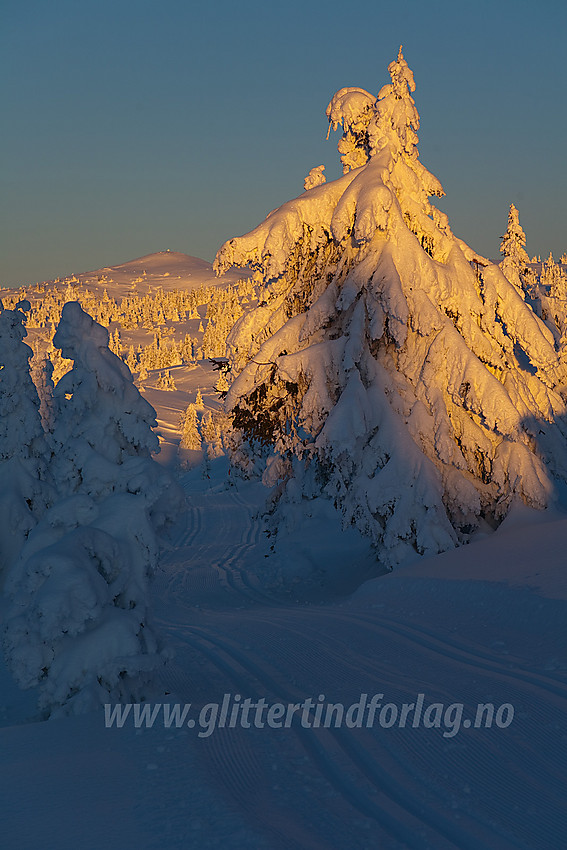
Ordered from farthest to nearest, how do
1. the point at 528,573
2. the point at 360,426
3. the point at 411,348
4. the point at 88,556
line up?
the point at 411,348 < the point at 360,426 < the point at 528,573 < the point at 88,556

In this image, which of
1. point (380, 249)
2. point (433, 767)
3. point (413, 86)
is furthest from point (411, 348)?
point (433, 767)

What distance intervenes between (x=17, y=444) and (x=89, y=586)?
59.7 feet

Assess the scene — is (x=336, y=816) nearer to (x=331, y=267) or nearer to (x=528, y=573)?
(x=528, y=573)

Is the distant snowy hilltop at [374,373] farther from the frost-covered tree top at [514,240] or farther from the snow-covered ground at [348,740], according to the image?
the frost-covered tree top at [514,240]

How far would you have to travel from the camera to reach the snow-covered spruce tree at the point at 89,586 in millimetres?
8516

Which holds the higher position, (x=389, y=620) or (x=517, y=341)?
(x=517, y=341)

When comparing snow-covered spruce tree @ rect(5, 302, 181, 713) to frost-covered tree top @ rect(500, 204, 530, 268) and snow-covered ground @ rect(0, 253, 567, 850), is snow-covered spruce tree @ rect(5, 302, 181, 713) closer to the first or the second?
snow-covered ground @ rect(0, 253, 567, 850)

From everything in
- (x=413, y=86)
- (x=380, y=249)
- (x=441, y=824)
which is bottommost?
(x=441, y=824)

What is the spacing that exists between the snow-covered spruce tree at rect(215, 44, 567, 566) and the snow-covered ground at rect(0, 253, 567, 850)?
2.13 metres

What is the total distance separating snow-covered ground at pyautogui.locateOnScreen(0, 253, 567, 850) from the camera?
525cm

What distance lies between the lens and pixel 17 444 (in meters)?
25.4

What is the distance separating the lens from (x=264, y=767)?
651cm

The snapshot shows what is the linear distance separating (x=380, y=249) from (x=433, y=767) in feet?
41.7

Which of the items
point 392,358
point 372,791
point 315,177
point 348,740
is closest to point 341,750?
point 348,740
